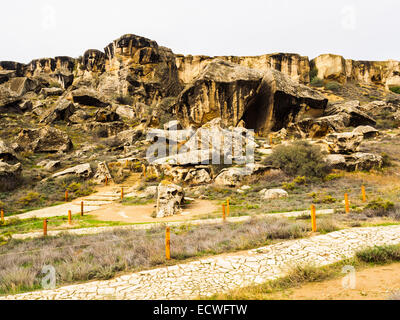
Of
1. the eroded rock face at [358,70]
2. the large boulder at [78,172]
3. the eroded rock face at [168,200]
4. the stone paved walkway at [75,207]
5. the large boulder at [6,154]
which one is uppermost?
the eroded rock face at [358,70]

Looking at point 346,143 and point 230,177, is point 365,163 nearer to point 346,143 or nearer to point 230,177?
point 346,143

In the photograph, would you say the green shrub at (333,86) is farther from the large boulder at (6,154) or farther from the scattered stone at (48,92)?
the scattered stone at (48,92)

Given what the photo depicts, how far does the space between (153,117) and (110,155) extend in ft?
35.7

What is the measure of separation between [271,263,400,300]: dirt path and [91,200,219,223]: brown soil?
786 cm

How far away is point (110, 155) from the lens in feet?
98.5

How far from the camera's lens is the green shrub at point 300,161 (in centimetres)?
1811

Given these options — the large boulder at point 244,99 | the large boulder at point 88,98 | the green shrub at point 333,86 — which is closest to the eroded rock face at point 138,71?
the large boulder at point 88,98

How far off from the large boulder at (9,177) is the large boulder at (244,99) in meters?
19.7

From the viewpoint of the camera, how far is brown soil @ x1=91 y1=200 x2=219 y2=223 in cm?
1208

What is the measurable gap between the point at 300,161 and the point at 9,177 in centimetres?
2600

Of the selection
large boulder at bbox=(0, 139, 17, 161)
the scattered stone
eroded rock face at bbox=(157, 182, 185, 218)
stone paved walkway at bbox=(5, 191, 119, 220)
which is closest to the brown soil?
eroded rock face at bbox=(157, 182, 185, 218)

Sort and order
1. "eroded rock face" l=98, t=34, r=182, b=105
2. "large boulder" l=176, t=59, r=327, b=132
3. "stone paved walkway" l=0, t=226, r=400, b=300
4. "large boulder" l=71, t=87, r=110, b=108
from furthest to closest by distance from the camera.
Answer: "eroded rock face" l=98, t=34, r=182, b=105, "large boulder" l=71, t=87, r=110, b=108, "large boulder" l=176, t=59, r=327, b=132, "stone paved walkway" l=0, t=226, r=400, b=300

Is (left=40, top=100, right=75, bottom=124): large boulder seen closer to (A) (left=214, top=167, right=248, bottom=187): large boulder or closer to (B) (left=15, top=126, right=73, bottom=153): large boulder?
(B) (left=15, top=126, right=73, bottom=153): large boulder
